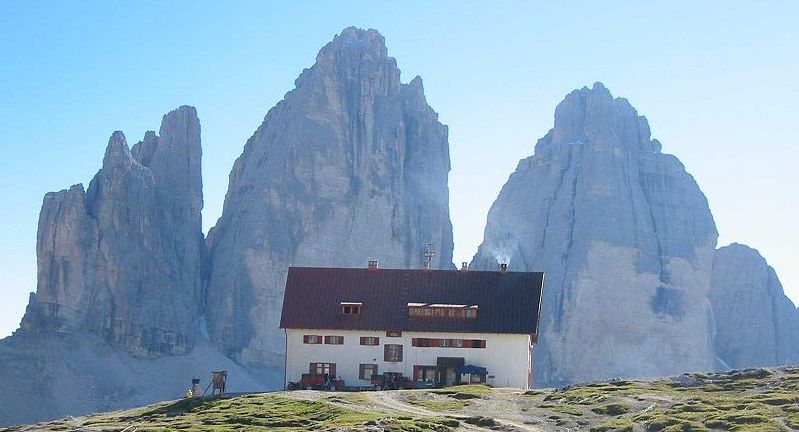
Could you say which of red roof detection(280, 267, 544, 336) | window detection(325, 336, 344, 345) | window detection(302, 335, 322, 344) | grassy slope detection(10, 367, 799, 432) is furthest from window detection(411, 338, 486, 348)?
grassy slope detection(10, 367, 799, 432)

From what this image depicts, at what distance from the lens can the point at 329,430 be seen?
5616cm

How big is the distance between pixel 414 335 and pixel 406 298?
3.46 metres

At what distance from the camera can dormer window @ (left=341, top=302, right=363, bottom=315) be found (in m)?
96.6

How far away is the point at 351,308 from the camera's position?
318ft

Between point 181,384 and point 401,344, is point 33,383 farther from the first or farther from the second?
point 401,344

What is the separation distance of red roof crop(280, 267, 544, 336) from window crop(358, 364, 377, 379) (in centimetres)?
290

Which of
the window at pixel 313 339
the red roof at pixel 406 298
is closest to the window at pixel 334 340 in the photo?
the window at pixel 313 339

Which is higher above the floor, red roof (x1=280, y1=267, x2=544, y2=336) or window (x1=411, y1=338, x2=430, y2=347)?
red roof (x1=280, y1=267, x2=544, y2=336)

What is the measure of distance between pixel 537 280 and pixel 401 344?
12.4 metres

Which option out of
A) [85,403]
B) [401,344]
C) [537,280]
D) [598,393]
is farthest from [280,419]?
[85,403]

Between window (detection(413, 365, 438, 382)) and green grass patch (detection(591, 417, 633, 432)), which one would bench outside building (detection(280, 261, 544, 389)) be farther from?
green grass patch (detection(591, 417, 633, 432))

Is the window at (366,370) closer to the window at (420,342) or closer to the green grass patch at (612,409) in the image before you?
the window at (420,342)

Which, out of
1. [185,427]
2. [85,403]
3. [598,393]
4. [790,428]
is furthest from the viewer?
[85,403]

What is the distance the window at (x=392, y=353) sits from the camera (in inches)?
3745
